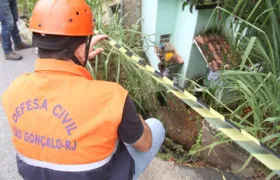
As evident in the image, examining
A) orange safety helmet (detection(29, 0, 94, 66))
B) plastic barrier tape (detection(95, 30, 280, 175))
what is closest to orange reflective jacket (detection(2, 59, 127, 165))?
orange safety helmet (detection(29, 0, 94, 66))

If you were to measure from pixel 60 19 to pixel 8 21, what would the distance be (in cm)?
241

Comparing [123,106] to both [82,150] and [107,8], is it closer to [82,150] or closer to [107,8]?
[82,150]

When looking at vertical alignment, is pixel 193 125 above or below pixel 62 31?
below

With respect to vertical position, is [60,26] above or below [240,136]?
above

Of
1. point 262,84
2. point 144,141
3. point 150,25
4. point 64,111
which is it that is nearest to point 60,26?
point 64,111

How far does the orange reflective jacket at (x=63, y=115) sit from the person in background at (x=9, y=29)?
2462 mm

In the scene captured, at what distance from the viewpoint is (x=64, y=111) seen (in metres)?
1.03

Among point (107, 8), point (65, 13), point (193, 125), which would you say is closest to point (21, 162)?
point (65, 13)

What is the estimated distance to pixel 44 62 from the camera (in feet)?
3.75

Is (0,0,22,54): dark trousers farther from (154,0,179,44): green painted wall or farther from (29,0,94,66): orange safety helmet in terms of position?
(29,0,94,66): orange safety helmet

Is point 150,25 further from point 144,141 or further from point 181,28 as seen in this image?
point 144,141

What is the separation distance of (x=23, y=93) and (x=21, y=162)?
0.37 m

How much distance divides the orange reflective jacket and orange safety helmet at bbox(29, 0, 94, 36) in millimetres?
176

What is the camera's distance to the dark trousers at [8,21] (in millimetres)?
3136
